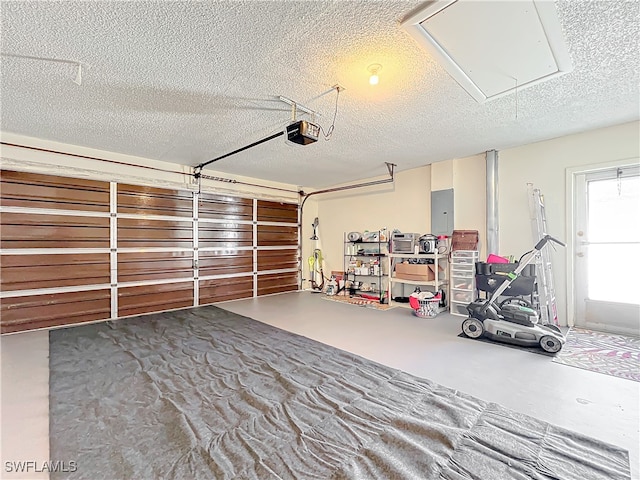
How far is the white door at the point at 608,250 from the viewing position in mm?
3549

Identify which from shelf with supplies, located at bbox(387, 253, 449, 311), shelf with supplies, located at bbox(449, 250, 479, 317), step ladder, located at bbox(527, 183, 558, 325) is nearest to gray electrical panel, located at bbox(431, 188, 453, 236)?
shelf with supplies, located at bbox(387, 253, 449, 311)

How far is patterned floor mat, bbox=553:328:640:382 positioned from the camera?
2596 mm

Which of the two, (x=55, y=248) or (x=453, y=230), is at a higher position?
(x=453, y=230)

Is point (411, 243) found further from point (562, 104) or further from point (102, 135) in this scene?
point (102, 135)

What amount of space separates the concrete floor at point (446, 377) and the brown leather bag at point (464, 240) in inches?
47.8

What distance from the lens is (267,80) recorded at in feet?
8.38

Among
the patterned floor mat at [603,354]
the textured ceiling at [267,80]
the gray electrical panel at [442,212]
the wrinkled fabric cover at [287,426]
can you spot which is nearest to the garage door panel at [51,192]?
the textured ceiling at [267,80]

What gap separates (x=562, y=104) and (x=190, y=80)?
3780mm

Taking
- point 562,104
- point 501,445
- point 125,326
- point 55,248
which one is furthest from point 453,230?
point 55,248

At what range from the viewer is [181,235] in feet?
17.4

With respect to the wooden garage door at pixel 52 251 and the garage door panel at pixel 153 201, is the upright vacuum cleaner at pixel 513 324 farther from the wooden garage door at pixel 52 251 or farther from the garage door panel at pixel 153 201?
the wooden garage door at pixel 52 251

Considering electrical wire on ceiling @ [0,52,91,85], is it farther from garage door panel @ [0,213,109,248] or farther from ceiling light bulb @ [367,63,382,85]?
garage door panel @ [0,213,109,248]

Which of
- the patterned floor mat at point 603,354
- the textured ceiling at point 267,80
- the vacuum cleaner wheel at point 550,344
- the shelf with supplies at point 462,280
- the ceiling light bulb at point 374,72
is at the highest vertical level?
the textured ceiling at point 267,80

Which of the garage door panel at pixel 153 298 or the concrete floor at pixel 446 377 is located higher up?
the garage door panel at pixel 153 298
